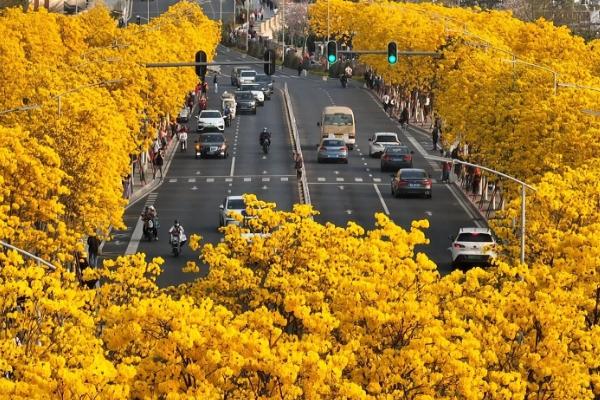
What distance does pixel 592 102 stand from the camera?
63.4m

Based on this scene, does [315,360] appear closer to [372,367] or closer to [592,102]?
[372,367]

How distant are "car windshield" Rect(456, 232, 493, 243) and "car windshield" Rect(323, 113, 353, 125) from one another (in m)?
44.3

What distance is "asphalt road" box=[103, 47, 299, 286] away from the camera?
65750 millimetres

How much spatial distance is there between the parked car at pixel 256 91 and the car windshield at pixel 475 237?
6997 centimetres

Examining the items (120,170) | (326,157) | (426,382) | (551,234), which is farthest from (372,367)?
(326,157)

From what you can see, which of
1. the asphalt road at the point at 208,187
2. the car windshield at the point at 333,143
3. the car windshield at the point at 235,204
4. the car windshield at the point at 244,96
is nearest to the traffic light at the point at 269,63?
the asphalt road at the point at 208,187

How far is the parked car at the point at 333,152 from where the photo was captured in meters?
94.8

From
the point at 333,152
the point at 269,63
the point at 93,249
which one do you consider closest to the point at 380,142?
the point at 333,152

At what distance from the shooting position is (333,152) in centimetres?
9475

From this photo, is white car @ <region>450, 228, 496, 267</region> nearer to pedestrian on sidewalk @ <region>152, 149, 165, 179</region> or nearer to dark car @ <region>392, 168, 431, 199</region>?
dark car @ <region>392, 168, 431, 199</region>

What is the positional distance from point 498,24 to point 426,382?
88.0 meters

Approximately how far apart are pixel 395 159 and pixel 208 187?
10.6 meters

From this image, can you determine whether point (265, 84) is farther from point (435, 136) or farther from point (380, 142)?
point (380, 142)

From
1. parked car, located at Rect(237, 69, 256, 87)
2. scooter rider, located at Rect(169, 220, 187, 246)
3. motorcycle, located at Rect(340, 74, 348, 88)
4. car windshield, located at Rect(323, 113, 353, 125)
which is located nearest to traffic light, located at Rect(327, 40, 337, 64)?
scooter rider, located at Rect(169, 220, 187, 246)
